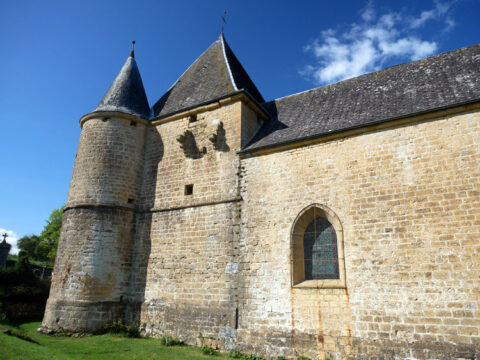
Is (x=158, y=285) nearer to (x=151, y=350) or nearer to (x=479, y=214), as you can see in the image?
(x=151, y=350)

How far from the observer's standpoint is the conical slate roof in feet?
41.9

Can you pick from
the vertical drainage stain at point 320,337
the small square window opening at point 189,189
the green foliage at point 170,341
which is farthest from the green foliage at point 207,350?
the small square window opening at point 189,189

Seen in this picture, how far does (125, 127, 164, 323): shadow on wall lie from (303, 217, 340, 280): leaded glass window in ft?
17.0

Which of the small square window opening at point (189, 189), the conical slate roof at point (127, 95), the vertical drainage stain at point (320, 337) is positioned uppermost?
the conical slate roof at point (127, 95)

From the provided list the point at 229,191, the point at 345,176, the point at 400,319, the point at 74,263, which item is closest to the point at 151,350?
the point at 74,263

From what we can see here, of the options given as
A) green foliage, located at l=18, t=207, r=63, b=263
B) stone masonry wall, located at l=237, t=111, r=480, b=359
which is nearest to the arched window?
stone masonry wall, located at l=237, t=111, r=480, b=359

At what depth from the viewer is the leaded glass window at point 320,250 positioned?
8.41m

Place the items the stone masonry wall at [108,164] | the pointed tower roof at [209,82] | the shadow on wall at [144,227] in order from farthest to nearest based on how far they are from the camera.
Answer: the pointed tower roof at [209,82]
the stone masonry wall at [108,164]
the shadow on wall at [144,227]

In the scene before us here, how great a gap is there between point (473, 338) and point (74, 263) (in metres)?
10.2

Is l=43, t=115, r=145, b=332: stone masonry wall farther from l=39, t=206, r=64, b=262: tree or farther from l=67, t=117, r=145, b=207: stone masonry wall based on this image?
l=39, t=206, r=64, b=262: tree

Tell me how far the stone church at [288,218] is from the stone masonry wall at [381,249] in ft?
0.09

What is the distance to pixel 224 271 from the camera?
9336 millimetres

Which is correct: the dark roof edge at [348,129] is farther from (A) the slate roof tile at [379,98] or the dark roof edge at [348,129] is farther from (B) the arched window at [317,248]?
(B) the arched window at [317,248]

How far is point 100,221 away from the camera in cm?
1090
